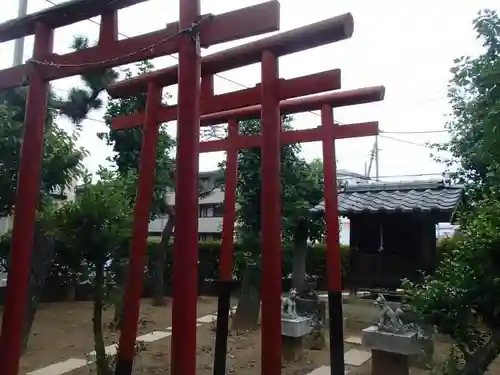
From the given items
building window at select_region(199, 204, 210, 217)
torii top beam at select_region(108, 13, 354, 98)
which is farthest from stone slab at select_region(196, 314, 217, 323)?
building window at select_region(199, 204, 210, 217)

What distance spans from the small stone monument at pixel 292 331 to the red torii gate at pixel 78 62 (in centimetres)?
326

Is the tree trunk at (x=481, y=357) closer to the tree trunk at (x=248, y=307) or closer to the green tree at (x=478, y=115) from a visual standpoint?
the green tree at (x=478, y=115)

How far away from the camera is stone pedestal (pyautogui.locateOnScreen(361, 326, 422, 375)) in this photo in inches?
215

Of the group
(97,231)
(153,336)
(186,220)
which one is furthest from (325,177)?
(153,336)

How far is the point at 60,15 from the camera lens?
3.50 m

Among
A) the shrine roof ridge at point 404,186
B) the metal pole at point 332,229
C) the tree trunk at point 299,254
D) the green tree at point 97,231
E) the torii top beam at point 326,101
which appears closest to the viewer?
the green tree at point 97,231

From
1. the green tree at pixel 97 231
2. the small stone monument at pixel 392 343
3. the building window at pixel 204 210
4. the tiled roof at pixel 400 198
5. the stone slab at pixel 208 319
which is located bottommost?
the stone slab at pixel 208 319

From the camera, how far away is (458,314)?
3.94 meters

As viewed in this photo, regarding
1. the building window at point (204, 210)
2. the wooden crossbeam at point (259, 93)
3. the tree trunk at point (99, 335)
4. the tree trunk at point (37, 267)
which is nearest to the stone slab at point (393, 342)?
the tree trunk at point (99, 335)

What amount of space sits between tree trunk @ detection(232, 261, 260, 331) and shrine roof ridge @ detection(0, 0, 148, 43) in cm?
602

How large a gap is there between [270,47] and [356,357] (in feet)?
16.4

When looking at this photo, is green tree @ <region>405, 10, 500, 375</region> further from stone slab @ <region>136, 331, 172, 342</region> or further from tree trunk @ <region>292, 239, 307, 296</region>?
tree trunk @ <region>292, 239, 307, 296</region>

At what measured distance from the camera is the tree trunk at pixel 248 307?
8.63 metres

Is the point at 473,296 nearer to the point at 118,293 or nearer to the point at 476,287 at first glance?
the point at 476,287
